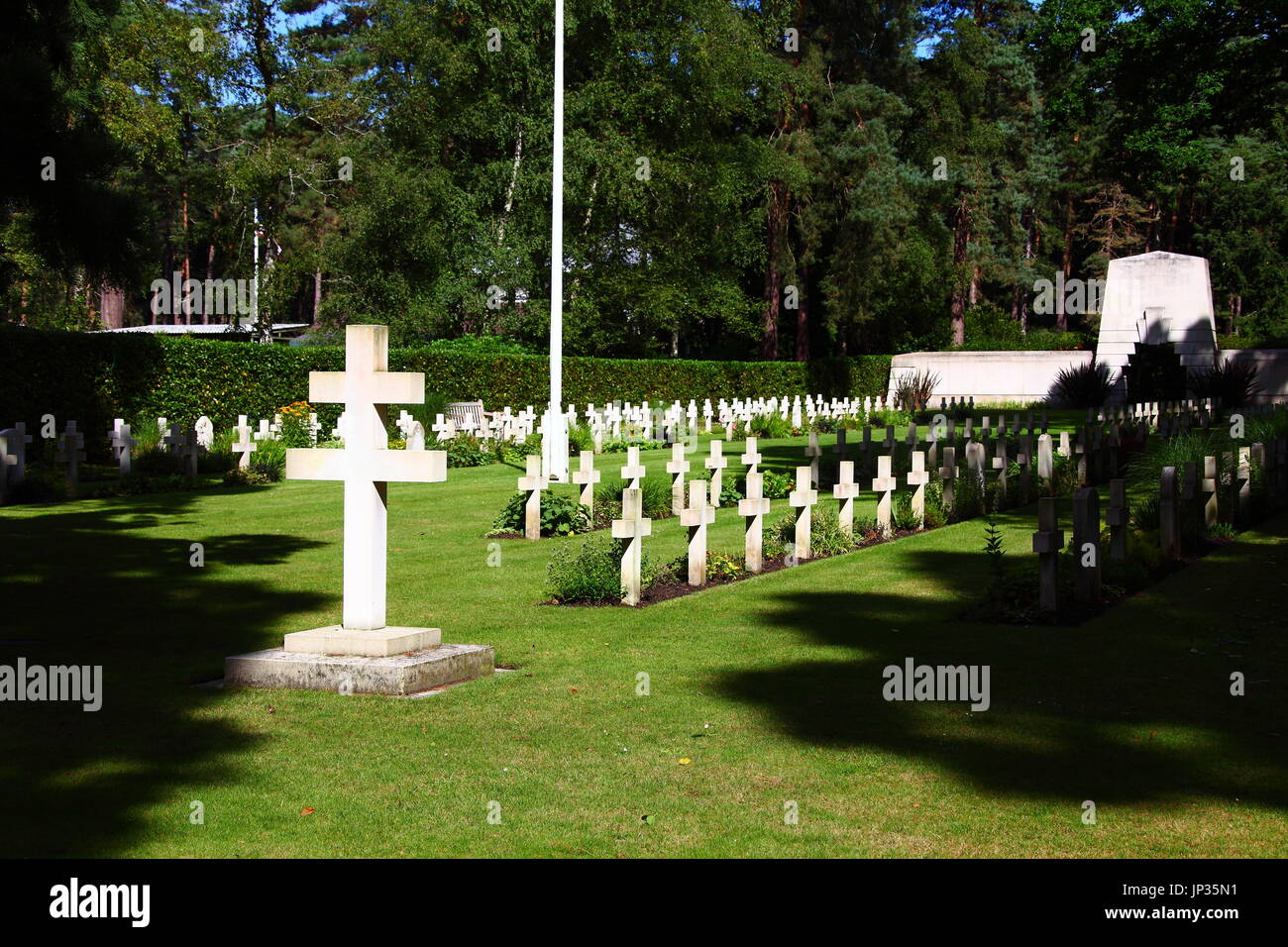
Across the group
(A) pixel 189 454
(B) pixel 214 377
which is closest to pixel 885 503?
(A) pixel 189 454

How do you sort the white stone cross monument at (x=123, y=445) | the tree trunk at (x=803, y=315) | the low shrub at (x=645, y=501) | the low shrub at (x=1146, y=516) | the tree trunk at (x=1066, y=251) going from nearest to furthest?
the low shrub at (x=1146, y=516), the low shrub at (x=645, y=501), the white stone cross monument at (x=123, y=445), the tree trunk at (x=803, y=315), the tree trunk at (x=1066, y=251)

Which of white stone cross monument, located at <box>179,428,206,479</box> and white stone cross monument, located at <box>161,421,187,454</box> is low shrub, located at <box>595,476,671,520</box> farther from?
white stone cross monument, located at <box>161,421,187,454</box>

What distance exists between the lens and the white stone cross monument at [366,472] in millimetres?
6773

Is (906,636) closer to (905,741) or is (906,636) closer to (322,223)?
(905,741)

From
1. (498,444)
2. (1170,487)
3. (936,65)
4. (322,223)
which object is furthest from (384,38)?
(1170,487)

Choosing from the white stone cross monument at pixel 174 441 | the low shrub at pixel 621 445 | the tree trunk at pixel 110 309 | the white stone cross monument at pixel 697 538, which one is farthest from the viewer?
the tree trunk at pixel 110 309

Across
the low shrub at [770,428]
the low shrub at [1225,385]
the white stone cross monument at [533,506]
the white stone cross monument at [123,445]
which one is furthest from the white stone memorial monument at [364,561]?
the low shrub at [1225,385]

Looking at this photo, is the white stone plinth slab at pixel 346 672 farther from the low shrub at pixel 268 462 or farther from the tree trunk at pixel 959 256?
the tree trunk at pixel 959 256

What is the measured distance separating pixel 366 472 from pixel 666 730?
7.39 feet

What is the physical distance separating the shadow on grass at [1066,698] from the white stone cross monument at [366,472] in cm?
204

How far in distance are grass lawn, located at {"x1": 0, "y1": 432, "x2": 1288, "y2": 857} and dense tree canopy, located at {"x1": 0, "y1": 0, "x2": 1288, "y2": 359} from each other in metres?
5.66

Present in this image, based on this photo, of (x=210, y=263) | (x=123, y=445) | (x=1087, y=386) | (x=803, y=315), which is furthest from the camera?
(x=210, y=263)

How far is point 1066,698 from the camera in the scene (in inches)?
262

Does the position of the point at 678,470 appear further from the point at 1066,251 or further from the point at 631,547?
the point at 1066,251
